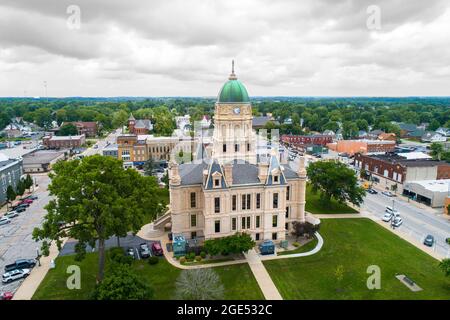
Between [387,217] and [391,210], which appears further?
[391,210]

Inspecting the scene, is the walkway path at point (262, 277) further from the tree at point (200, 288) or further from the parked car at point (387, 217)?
the parked car at point (387, 217)

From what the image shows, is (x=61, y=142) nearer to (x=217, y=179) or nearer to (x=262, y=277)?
(x=217, y=179)

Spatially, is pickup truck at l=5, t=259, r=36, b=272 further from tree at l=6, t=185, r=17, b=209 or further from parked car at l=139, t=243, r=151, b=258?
tree at l=6, t=185, r=17, b=209

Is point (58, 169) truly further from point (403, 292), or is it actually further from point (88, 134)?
point (88, 134)

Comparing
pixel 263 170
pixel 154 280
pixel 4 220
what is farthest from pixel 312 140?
pixel 4 220

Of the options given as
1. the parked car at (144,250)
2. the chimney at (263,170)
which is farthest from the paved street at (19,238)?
the chimney at (263,170)

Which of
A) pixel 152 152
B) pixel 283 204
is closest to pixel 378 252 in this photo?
pixel 283 204
